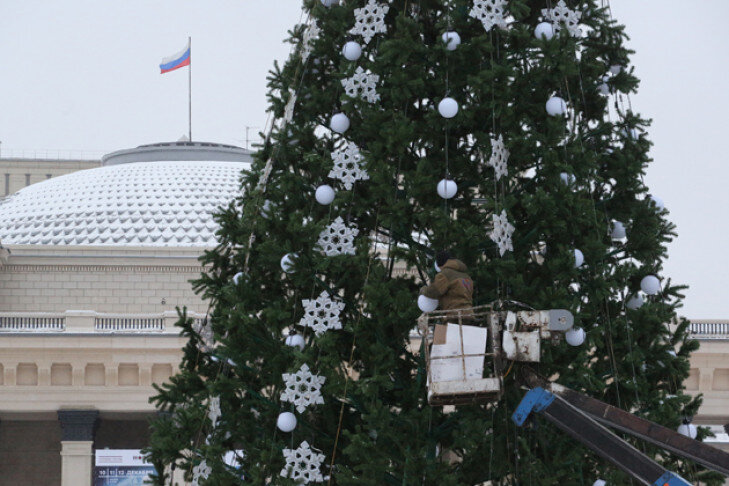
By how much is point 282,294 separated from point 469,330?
2.04 metres

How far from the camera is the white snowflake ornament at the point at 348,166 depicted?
8.93m

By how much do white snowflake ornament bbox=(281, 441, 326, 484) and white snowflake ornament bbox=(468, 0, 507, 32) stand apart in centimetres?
298

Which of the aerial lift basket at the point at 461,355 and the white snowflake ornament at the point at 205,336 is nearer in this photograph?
the aerial lift basket at the point at 461,355

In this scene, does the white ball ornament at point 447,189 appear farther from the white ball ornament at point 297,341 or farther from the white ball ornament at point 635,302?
the white ball ornament at point 635,302

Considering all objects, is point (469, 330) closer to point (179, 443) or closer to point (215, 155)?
point (179, 443)

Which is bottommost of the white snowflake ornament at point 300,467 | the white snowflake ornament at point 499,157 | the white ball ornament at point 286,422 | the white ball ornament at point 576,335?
the white snowflake ornament at point 300,467

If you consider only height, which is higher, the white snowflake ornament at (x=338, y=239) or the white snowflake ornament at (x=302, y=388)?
the white snowflake ornament at (x=338, y=239)

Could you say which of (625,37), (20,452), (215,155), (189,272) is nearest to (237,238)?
(625,37)

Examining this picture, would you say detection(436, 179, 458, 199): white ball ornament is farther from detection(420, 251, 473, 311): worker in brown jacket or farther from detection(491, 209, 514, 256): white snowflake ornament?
detection(420, 251, 473, 311): worker in brown jacket

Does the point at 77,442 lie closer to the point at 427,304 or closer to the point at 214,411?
the point at 214,411

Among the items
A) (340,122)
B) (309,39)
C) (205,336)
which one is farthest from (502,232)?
(205,336)

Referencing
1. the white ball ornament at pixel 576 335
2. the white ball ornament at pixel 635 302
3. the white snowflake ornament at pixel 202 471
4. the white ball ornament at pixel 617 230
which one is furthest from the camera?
the white ball ornament at pixel 617 230

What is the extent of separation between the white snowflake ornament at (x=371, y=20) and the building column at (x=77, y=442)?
21.6m

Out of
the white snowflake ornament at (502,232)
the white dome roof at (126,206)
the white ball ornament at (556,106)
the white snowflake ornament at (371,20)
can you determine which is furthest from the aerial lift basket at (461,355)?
the white dome roof at (126,206)
